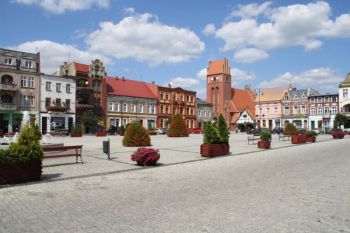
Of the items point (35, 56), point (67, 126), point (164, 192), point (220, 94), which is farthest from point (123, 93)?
point (164, 192)

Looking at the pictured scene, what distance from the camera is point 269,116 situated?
3644 inches

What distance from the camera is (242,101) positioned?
101 metres

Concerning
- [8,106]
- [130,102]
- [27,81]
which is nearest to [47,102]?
[27,81]

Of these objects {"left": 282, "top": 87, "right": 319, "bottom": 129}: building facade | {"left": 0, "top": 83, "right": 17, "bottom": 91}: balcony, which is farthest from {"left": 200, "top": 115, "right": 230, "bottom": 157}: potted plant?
{"left": 282, "top": 87, "right": 319, "bottom": 129}: building facade

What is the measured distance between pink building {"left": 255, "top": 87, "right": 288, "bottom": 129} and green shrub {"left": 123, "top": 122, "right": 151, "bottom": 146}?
69.4 metres

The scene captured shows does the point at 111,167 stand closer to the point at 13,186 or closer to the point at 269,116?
the point at 13,186

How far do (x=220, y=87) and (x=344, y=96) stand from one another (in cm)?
3216

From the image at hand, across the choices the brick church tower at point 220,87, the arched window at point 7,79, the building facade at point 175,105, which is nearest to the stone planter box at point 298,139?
the arched window at point 7,79

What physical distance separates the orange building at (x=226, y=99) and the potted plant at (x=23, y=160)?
8092 cm

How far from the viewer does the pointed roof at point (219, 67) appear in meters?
Result: 96.5

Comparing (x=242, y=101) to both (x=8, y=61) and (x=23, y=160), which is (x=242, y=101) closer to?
(x=8, y=61)

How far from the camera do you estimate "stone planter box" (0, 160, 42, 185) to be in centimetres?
1021

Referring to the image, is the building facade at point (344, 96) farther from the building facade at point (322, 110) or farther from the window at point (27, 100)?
the window at point (27, 100)

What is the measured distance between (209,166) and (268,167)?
250cm
